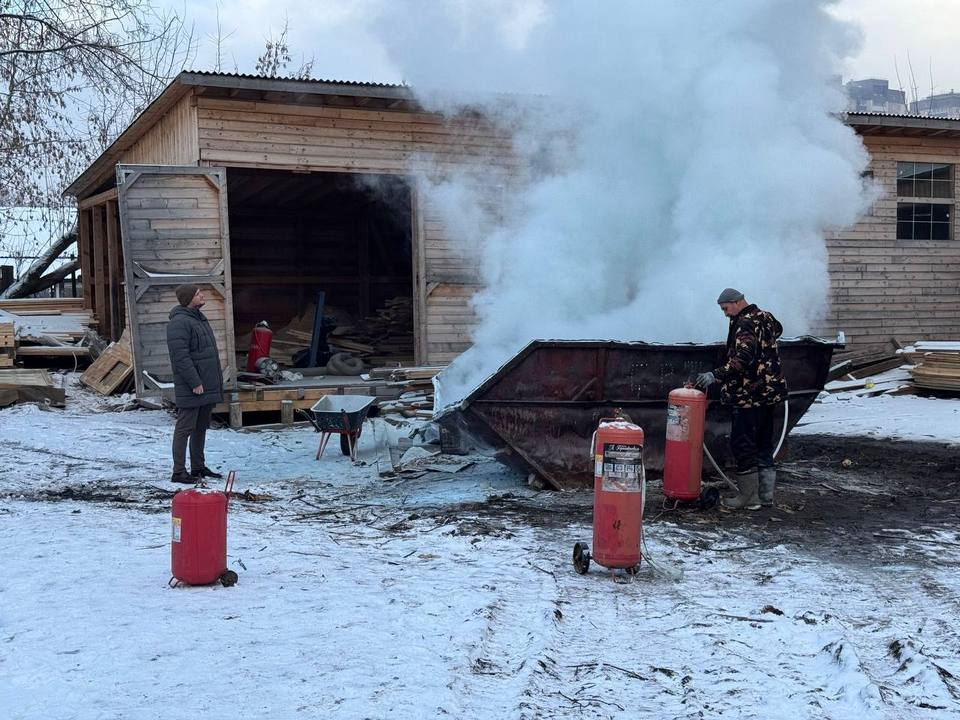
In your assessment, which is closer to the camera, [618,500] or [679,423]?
[618,500]

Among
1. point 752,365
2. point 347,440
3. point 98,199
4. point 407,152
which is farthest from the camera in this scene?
point 98,199

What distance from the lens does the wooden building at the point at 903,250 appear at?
52.8 feet

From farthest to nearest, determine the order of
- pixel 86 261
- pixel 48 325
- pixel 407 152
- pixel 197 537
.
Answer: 1. pixel 86 261
2. pixel 48 325
3. pixel 407 152
4. pixel 197 537

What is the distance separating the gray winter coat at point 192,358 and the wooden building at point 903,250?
11361 mm

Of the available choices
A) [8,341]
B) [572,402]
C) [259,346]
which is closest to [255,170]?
[259,346]

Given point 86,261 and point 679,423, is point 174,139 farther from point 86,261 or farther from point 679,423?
point 679,423

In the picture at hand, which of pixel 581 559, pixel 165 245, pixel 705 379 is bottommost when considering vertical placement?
pixel 581 559

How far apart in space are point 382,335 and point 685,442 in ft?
39.3

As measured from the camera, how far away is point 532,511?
7.32 meters

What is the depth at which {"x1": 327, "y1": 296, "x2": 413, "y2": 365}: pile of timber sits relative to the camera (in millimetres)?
17500

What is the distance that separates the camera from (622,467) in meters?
5.57

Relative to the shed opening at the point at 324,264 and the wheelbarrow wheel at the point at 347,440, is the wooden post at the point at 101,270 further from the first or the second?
the wheelbarrow wheel at the point at 347,440

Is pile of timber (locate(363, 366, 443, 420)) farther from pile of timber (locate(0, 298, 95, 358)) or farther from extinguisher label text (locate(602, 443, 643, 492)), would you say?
extinguisher label text (locate(602, 443, 643, 492))

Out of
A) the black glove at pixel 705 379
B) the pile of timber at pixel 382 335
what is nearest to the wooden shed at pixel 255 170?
the pile of timber at pixel 382 335
